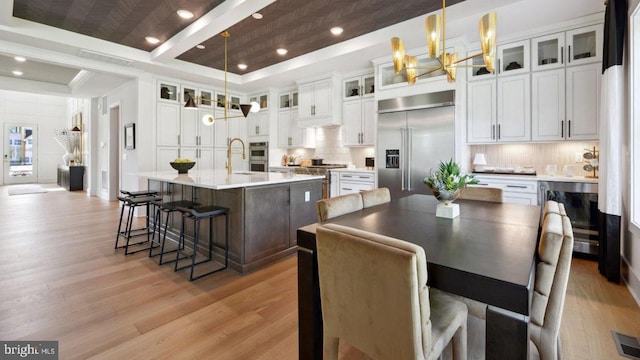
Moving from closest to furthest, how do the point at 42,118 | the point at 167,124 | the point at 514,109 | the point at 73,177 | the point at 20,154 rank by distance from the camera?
1. the point at 514,109
2. the point at 167,124
3. the point at 73,177
4. the point at 20,154
5. the point at 42,118

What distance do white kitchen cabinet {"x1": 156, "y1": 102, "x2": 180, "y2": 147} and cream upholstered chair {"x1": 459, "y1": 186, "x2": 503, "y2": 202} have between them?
5.56 m

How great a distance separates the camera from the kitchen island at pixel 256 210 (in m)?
3.01

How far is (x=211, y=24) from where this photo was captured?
3.70 metres

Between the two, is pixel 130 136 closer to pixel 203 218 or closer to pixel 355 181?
pixel 203 218

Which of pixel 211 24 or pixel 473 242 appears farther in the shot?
pixel 211 24

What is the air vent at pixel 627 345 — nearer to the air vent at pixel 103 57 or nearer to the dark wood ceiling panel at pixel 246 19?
the dark wood ceiling panel at pixel 246 19

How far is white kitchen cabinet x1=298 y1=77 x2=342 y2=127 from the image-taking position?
558 cm

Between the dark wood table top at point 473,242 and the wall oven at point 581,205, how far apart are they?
1.63 meters

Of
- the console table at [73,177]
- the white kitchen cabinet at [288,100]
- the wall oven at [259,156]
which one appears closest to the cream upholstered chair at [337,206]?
the white kitchen cabinet at [288,100]

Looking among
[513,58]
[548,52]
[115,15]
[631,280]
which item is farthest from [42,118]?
[631,280]

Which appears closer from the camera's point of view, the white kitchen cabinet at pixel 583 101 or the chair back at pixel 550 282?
the chair back at pixel 550 282

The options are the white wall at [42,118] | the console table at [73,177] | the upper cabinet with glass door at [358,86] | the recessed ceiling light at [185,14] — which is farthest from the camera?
the white wall at [42,118]

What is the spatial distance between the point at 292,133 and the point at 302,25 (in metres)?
2.78

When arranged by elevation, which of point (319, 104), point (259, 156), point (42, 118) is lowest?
point (259, 156)
